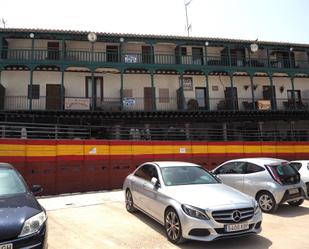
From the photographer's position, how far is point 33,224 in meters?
4.43

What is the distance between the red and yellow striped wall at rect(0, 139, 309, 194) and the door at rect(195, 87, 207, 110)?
25.1ft

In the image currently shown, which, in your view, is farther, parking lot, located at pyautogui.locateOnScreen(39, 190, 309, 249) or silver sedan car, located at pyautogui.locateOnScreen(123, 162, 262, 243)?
parking lot, located at pyautogui.locateOnScreen(39, 190, 309, 249)

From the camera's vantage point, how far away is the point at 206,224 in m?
5.53

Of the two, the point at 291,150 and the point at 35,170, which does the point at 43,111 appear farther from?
the point at 291,150

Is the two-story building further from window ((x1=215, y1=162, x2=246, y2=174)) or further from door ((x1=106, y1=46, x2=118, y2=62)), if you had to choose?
window ((x1=215, y1=162, x2=246, y2=174))

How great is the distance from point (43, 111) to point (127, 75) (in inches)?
273

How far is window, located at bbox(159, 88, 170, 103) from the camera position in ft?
78.2

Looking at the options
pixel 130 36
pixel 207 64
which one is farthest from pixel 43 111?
pixel 207 64

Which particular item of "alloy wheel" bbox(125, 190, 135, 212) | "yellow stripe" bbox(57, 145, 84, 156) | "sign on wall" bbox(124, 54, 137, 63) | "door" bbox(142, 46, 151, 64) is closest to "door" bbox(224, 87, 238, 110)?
"door" bbox(142, 46, 151, 64)

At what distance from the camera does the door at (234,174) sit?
9629mm

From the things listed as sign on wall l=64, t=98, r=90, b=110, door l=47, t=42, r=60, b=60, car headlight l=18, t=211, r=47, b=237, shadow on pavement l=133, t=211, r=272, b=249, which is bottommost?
shadow on pavement l=133, t=211, r=272, b=249

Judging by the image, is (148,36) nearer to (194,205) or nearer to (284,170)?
(284,170)

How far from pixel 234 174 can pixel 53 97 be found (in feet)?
51.0

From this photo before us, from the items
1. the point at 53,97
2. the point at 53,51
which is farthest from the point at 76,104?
the point at 53,51
